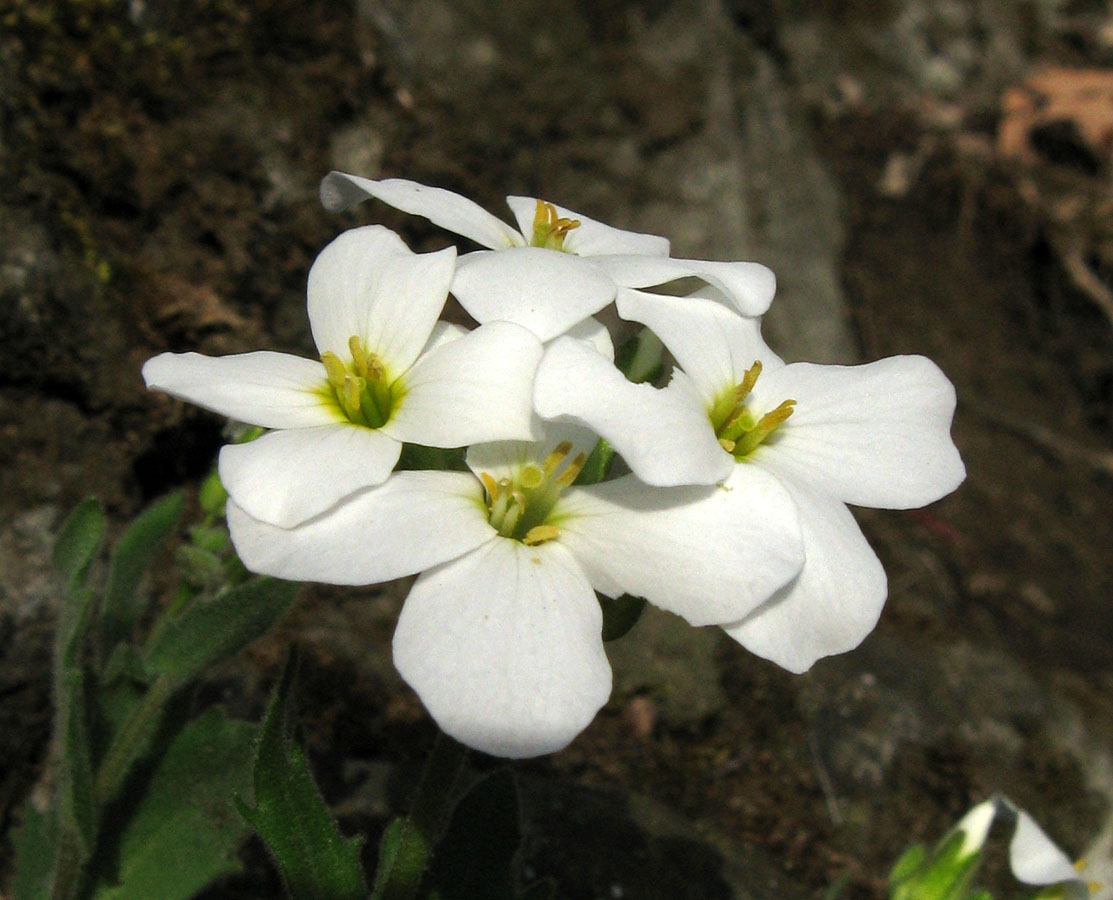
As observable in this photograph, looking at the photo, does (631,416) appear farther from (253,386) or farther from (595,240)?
(595,240)

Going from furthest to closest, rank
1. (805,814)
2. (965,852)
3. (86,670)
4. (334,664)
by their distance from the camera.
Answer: (805,814) → (334,664) → (965,852) → (86,670)

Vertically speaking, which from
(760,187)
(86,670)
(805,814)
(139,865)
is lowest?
(805,814)

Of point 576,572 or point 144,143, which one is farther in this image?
point 144,143

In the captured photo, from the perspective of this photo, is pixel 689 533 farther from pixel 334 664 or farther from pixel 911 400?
pixel 334 664

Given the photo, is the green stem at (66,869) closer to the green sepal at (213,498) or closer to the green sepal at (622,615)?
the green sepal at (213,498)

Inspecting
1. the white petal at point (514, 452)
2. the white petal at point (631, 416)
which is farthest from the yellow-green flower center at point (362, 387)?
the white petal at point (631, 416)

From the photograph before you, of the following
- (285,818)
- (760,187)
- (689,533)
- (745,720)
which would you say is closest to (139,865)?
(285,818)

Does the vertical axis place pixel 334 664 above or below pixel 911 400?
below
